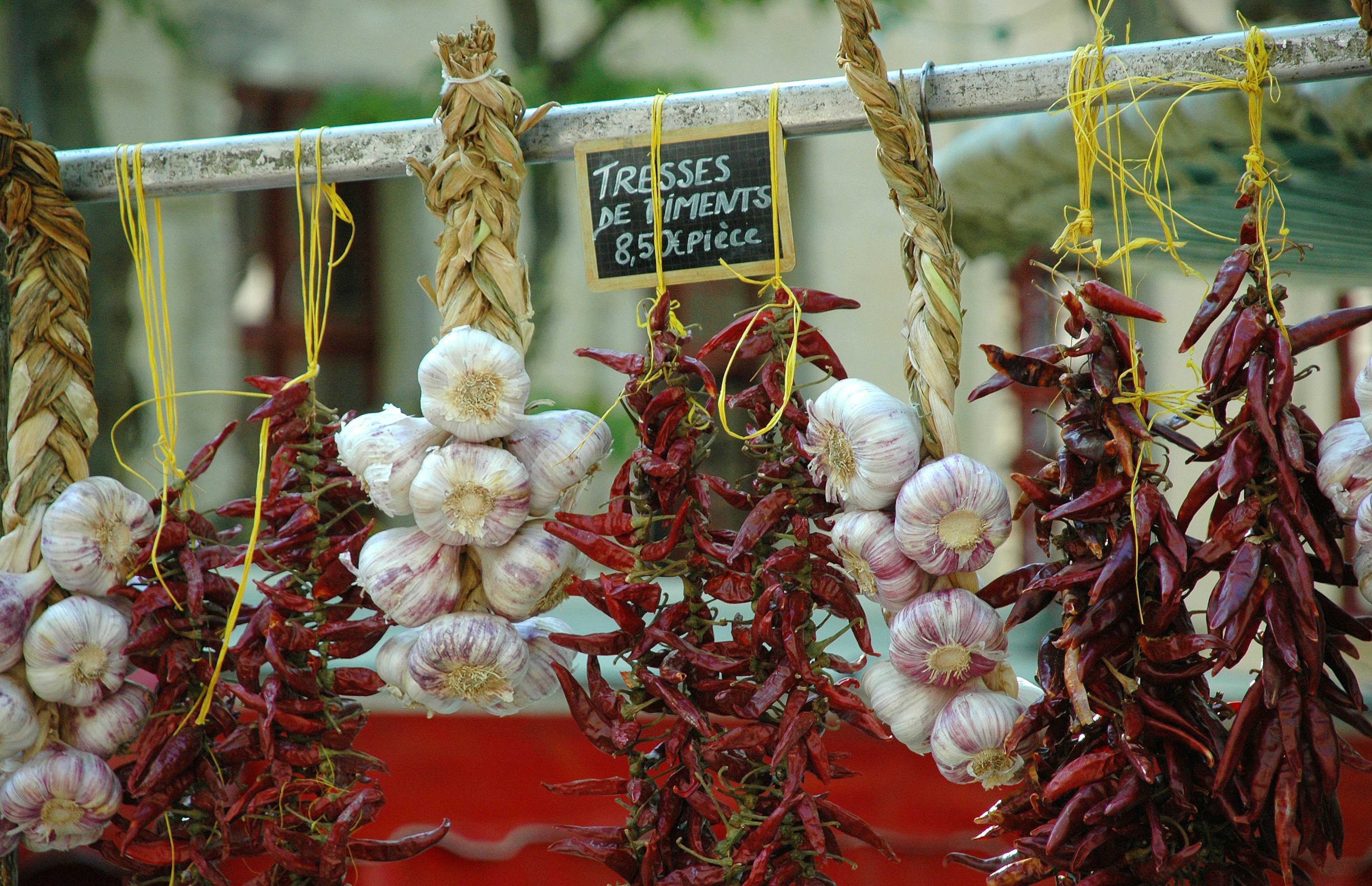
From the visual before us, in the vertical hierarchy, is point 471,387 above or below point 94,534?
above

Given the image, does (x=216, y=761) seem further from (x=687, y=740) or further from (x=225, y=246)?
(x=225, y=246)

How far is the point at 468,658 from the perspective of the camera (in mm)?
1232

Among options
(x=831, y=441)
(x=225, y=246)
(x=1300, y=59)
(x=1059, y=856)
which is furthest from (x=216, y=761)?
(x=225, y=246)

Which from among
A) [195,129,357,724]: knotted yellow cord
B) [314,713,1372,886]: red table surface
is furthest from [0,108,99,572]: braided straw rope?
[314,713,1372,886]: red table surface

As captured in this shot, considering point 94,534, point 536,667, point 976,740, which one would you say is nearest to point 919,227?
point 976,740

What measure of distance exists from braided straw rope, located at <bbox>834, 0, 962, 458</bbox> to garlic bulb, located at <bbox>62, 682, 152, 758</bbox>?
100cm

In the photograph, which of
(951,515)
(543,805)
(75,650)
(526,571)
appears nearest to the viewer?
(951,515)

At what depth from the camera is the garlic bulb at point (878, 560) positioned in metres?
1.17

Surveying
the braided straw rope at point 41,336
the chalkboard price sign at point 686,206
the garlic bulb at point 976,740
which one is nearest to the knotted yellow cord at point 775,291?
the chalkboard price sign at point 686,206

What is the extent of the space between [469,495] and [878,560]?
0.43 meters

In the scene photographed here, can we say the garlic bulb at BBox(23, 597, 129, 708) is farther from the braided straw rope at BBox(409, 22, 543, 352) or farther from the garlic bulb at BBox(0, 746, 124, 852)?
the braided straw rope at BBox(409, 22, 543, 352)

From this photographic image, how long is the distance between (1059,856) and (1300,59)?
2.75 feet

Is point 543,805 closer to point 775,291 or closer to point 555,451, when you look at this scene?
point 555,451

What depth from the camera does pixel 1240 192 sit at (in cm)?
112
